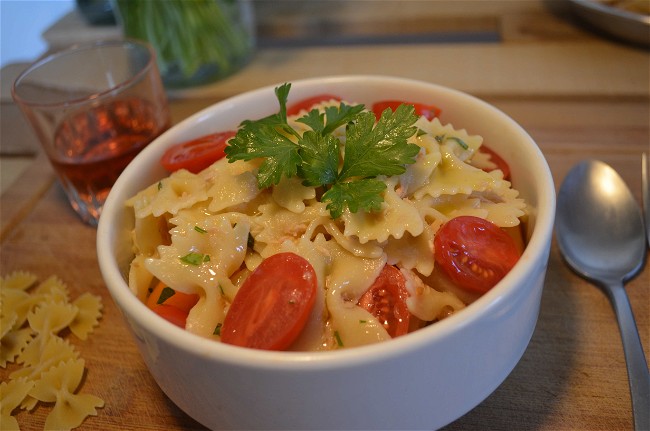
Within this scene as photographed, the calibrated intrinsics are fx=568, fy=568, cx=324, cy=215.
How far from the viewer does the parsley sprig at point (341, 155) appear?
151cm

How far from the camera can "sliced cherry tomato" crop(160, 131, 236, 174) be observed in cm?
185

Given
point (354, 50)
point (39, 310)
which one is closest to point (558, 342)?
point (39, 310)

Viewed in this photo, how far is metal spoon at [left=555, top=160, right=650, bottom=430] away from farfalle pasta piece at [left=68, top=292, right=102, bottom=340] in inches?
64.5

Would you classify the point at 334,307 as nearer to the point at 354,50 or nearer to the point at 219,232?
the point at 219,232

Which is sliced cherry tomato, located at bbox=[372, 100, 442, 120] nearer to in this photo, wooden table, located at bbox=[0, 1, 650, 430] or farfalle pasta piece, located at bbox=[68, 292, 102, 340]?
wooden table, located at bbox=[0, 1, 650, 430]

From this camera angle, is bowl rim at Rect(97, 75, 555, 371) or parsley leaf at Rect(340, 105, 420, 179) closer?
bowl rim at Rect(97, 75, 555, 371)

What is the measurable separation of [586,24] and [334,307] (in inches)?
121

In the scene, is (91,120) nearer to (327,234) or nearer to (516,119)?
(327,234)

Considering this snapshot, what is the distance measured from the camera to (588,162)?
2240mm

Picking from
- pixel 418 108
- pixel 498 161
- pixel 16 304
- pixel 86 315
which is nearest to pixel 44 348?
pixel 86 315

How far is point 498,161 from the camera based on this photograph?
6.00 ft

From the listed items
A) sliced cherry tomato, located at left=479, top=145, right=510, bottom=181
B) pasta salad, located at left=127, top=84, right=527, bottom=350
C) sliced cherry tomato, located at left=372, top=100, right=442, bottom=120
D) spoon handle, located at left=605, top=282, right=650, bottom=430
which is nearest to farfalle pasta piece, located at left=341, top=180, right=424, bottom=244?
pasta salad, located at left=127, top=84, right=527, bottom=350

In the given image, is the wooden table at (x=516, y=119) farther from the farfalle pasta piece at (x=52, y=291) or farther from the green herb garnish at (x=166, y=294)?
the green herb garnish at (x=166, y=294)

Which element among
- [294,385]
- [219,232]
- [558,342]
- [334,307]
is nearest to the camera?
[294,385]
